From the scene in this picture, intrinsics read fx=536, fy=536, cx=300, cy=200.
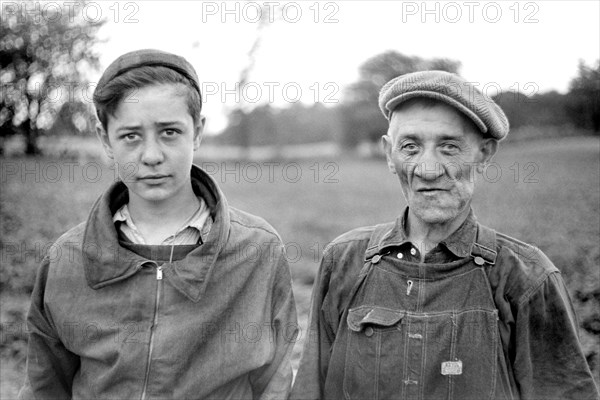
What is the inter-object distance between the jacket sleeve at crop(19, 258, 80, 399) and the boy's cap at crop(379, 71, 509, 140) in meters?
1.70

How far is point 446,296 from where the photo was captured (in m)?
2.13

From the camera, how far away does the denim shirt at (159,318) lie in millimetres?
2207

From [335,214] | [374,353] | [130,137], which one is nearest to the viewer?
[374,353]

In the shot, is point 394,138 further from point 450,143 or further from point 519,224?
point 519,224

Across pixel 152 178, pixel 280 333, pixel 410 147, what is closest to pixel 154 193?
pixel 152 178

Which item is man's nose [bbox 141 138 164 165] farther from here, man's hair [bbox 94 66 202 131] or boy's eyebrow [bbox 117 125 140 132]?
man's hair [bbox 94 66 202 131]

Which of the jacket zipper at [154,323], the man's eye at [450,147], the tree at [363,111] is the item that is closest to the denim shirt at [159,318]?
the jacket zipper at [154,323]

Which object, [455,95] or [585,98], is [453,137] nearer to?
[455,95]

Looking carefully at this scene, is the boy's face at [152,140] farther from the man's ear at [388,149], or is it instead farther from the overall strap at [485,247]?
the overall strap at [485,247]

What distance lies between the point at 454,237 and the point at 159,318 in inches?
49.7

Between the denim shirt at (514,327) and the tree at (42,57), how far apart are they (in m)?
5.23

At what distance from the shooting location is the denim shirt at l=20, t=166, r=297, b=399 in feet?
7.24

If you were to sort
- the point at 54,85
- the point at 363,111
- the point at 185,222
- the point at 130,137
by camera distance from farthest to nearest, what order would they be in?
1. the point at 363,111
2. the point at 54,85
3. the point at 185,222
4. the point at 130,137

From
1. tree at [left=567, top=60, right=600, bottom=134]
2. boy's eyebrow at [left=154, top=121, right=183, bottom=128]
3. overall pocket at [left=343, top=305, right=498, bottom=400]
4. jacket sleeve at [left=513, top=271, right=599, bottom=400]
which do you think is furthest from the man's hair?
tree at [left=567, top=60, right=600, bottom=134]
